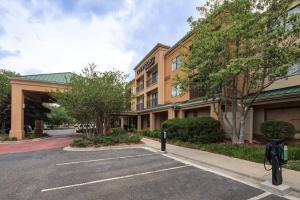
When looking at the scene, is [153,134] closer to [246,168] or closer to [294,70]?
[294,70]

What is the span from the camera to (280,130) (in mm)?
12797

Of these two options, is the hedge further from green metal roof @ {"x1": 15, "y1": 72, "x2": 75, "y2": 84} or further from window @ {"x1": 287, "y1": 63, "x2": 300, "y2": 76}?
window @ {"x1": 287, "y1": 63, "x2": 300, "y2": 76}

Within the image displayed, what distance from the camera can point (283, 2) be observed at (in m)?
11.8

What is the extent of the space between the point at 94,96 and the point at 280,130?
12.3 meters

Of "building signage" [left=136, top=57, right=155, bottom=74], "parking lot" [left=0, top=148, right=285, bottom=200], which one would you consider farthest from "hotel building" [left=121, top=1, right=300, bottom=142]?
"parking lot" [left=0, top=148, right=285, bottom=200]

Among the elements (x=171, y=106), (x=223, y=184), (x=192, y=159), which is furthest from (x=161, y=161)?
(x=171, y=106)

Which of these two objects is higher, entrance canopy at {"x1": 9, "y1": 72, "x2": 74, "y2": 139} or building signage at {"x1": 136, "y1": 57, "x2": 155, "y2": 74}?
building signage at {"x1": 136, "y1": 57, "x2": 155, "y2": 74}

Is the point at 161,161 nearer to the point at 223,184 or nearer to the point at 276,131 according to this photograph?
the point at 223,184

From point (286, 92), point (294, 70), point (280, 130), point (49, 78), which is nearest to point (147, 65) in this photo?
point (49, 78)

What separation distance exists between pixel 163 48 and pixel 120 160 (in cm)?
2176

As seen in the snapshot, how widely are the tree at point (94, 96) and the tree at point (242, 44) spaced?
642 cm

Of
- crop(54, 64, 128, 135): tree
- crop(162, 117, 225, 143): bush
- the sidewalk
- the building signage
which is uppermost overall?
the building signage

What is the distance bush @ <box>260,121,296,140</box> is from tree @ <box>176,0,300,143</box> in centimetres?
150

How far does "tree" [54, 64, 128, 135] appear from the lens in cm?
1748
